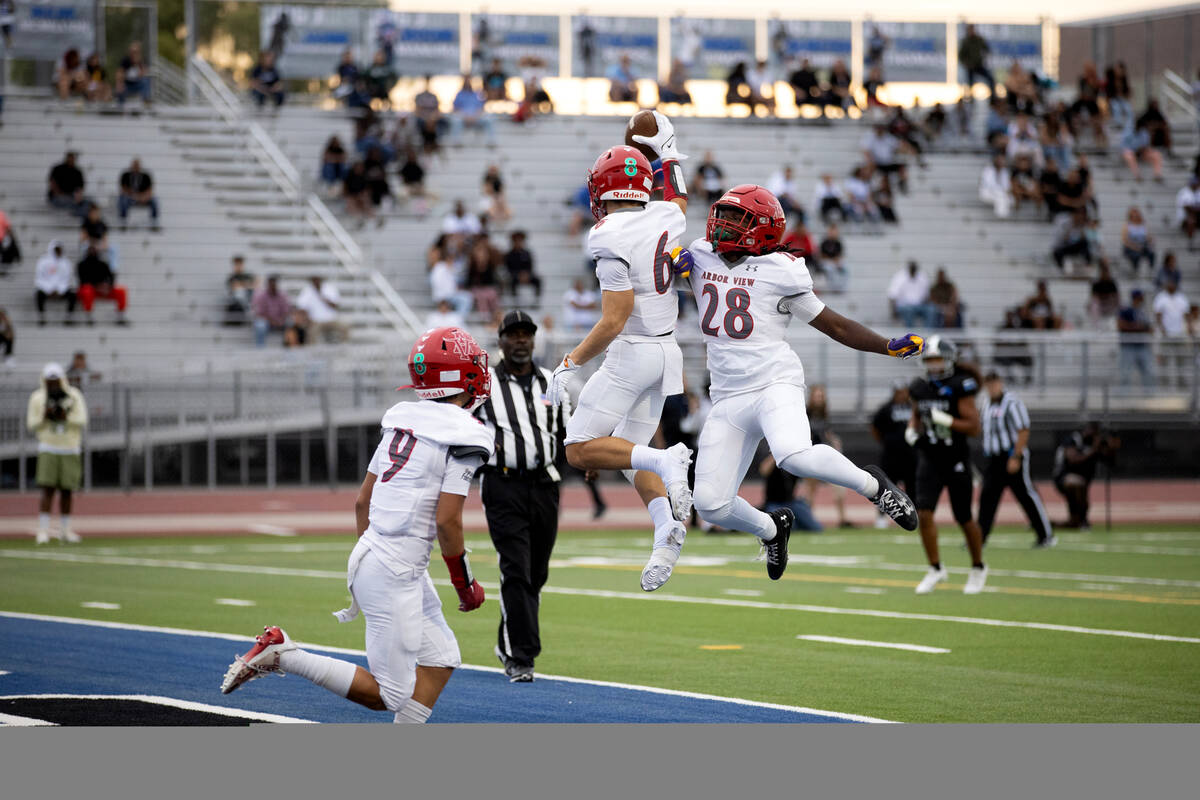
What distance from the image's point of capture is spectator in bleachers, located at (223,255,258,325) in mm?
25438

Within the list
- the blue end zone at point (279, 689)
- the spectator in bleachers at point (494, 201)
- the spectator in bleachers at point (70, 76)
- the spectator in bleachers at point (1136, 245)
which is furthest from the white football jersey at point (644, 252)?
the spectator in bleachers at point (1136, 245)

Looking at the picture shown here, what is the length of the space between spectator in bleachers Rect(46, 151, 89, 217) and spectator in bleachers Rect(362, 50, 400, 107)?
607 centimetres

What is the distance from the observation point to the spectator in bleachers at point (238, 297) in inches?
1001

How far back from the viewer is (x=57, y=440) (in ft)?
60.0

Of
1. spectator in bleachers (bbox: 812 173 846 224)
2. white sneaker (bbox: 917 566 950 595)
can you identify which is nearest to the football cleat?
white sneaker (bbox: 917 566 950 595)

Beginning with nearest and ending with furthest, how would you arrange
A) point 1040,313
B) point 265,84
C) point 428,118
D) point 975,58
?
point 1040,313
point 428,118
point 265,84
point 975,58

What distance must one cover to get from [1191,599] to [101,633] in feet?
28.0

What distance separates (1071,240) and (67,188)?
58.9 ft

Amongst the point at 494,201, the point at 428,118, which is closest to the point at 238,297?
the point at 494,201

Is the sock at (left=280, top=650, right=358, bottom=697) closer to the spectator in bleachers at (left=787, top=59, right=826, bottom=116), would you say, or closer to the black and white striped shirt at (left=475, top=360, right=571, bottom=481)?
the black and white striped shirt at (left=475, top=360, right=571, bottom=481)

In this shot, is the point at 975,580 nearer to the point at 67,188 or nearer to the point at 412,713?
the point at 412,713

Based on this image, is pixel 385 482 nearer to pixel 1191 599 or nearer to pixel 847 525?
pixel 1191 599

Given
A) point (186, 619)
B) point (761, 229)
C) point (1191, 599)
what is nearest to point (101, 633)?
point (186, 619)

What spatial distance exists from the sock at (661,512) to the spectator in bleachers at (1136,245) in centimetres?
2427
